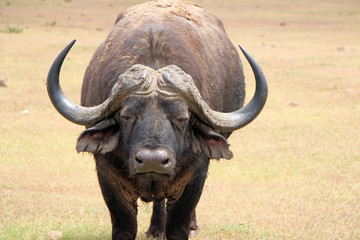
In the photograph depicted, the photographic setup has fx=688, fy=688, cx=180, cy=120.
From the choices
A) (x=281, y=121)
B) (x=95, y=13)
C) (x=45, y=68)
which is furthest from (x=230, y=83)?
(x=95, y=13)

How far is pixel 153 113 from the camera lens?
4.57m

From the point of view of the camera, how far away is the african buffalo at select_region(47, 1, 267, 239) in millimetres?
4594

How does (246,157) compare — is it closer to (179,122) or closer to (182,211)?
(182,211)

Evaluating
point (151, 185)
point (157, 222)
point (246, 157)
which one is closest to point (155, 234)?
point (157, 222)

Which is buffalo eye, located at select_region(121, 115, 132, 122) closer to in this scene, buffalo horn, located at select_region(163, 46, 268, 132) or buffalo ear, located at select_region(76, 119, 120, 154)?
buffalo ear, located at select_region(76, 119, 120, 154)

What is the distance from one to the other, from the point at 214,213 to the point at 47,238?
2.08 metres

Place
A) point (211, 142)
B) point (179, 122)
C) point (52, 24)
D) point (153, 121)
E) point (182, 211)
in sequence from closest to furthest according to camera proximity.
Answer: point (153, 121), point (179, 122), point (211, 142), point (182, 211), point (52, 24)

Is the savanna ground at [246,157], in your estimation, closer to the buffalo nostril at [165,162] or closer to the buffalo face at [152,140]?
the buffalo face at [152,140]

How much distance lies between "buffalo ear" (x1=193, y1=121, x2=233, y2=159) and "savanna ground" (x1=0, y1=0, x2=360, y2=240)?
1712 millimetres

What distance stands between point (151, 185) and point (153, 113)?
59 centimetres

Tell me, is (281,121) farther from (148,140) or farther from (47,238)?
(148,140)

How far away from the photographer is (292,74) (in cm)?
1638

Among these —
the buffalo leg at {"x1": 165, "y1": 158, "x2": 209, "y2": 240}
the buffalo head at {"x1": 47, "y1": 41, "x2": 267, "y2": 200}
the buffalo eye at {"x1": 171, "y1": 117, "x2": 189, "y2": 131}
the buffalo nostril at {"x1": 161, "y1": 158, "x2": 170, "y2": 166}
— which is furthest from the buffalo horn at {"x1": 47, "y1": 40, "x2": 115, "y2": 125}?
the buffalo leg at {"x1": 165, "y1": 158, "x2": 209, "y2": 240}

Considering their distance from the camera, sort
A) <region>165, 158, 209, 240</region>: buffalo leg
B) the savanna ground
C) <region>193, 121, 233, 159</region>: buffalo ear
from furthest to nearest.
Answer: the savanna ground < <region>165, 158, 209, 240</region>: buffalo leg < <region>193, 121, 233, 159</region>: buffalo ear
